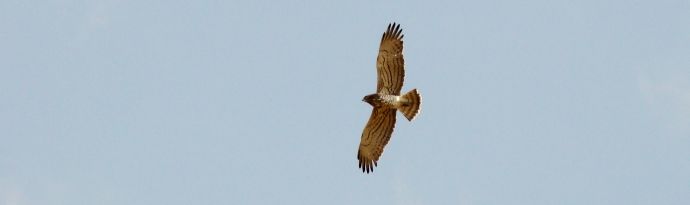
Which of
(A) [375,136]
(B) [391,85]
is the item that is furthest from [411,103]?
(A) [375,136]

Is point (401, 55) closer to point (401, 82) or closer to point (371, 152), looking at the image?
point (401, 82)

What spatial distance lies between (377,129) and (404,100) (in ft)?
4.43

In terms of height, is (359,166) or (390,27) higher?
(390,27)

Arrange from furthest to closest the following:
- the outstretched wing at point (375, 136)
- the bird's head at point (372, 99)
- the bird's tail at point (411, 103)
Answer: the outstretched wing at point (375, 136) < the bird's head at point (372, 99) < the bird's tail at point (411, 103)

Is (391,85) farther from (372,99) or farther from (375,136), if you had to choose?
(375,136)

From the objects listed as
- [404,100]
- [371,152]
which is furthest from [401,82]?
[371,152]

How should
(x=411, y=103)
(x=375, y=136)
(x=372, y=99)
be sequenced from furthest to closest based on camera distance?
(x=375, y=136) < (x=372, y=99) < (x=411, y=103)

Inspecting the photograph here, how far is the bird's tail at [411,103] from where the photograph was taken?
24469 millimetres

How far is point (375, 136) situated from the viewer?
25.8 meters

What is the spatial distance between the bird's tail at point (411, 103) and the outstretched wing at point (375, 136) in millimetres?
520

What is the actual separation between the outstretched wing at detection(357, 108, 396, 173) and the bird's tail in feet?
1.71

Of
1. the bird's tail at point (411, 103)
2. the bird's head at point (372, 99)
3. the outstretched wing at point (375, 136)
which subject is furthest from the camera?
the outstretched wing at point (375, 136)

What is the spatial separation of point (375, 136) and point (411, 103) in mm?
1601

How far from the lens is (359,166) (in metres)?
26.4
